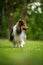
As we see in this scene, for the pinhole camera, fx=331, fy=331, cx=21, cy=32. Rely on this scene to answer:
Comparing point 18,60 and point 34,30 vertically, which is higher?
point 18,60

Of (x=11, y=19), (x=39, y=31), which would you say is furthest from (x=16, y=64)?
(x=39, y=31)

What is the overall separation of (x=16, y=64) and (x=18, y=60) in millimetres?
58

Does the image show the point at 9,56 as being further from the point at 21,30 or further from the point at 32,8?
the point at 32,8

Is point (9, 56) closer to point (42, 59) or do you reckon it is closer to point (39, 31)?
point (42, 59)

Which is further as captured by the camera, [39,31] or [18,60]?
[39,31]

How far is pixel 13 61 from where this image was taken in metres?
2.64

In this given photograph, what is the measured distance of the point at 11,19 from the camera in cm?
1933

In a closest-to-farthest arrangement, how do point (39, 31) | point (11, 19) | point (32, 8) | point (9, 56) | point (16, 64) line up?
point (16, 64)
point (9, 56)
point (32, 8)
point (11, 19)
point (39, 31)

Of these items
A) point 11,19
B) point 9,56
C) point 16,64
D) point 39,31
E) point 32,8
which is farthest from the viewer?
point 39,31

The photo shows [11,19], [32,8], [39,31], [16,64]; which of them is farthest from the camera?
[39,31]

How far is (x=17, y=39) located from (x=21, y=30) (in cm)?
29

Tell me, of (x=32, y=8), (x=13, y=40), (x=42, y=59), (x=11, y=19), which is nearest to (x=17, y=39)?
(x=13, y=40)

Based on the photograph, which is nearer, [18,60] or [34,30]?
[18,60]

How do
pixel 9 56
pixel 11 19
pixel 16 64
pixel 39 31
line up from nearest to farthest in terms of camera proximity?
pixel 16 64 → pixel 9 56 → pixel 11 19 → pixel 39 31
